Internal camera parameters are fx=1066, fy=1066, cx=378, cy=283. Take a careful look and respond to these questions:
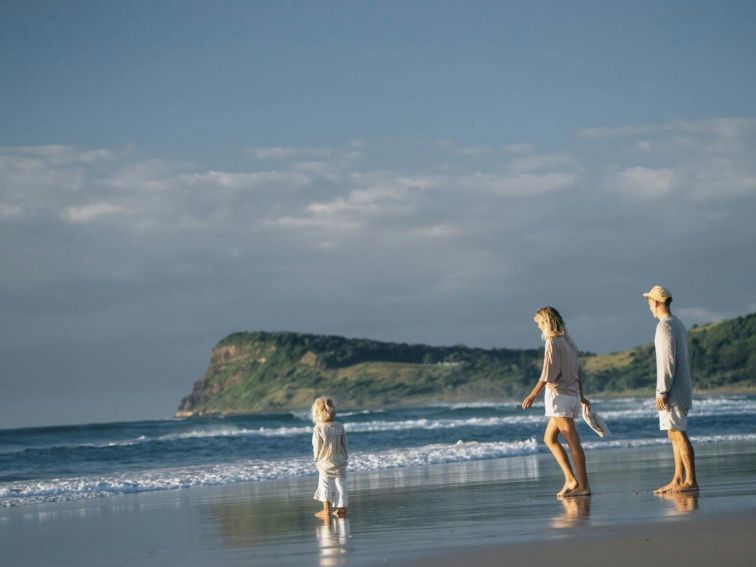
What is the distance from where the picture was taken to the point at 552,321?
35.6ft

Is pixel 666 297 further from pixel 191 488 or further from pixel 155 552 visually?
pixel 191 488

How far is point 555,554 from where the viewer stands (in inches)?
277

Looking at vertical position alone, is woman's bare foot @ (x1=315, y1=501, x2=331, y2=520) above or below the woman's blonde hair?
below

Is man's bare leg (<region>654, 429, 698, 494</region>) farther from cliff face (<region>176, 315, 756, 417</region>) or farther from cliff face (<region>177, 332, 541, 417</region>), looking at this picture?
cliff face (<region>177, 332, 541, 417</region>)

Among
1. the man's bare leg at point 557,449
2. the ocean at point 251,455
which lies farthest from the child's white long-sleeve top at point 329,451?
the ocean at point 251,455

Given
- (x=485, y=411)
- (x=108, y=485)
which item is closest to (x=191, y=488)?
(x=108, y=485)

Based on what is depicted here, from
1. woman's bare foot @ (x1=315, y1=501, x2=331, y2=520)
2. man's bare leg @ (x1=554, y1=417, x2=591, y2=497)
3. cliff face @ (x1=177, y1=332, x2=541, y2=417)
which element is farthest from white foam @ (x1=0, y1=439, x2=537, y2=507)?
cliff face @ (x1=177, y1=332, x2=541, y2=417)

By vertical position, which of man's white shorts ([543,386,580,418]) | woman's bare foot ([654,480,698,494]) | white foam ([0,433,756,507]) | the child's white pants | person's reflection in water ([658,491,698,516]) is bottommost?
white foam ([0,433,756,507])

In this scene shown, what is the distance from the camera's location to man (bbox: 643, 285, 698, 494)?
10.4 m

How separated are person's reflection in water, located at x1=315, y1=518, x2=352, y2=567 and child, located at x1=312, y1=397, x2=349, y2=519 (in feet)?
1.27

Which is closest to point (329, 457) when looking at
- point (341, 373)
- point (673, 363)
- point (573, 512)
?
point (573, 512)

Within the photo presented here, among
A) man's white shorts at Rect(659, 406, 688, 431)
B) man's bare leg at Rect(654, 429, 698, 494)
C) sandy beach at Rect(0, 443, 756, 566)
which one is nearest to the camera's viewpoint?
sandy beach at Rect(0, 443, 756, 566)

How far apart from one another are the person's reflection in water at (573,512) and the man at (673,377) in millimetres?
882

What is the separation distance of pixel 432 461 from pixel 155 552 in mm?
12830
